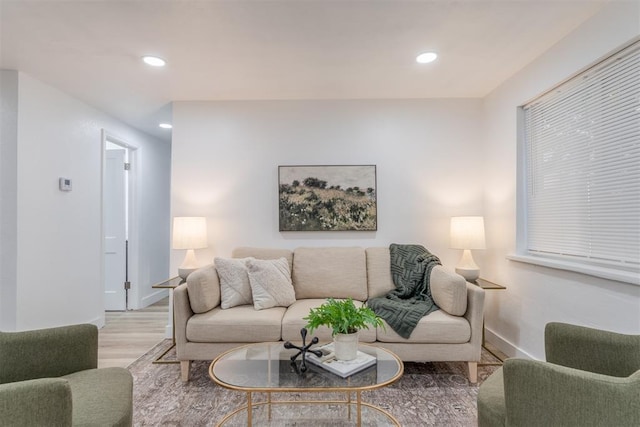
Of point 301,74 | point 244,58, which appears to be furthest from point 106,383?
point 301,74

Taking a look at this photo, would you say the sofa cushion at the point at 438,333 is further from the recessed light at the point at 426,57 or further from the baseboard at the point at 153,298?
the baseboard at the point at 153,298

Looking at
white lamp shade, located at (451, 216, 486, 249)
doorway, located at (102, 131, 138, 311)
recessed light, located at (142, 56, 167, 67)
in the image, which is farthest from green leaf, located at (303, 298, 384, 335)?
doorway, located at (102, 131, 138, 311)

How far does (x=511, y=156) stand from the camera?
9.20ft

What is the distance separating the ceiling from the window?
1.34 ft

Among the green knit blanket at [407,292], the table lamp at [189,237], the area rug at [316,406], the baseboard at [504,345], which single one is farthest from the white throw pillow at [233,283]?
the baseboard at [504,345]

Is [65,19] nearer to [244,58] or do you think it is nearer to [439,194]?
[244,58]

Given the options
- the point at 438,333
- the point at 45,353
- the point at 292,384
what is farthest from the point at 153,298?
the point at 438,333

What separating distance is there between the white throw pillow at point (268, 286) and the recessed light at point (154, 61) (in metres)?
1.65

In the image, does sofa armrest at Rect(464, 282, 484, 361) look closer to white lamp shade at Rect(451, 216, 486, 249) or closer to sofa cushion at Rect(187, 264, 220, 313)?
white lamp shade at Rect(451, 216, 486, 249)

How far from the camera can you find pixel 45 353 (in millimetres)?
1495

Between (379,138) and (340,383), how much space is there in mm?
2441

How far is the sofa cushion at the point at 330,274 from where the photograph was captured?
290cm

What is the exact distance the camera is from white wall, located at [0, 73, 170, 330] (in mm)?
2689

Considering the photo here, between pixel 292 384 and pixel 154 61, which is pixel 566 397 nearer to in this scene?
pixel 292 384
